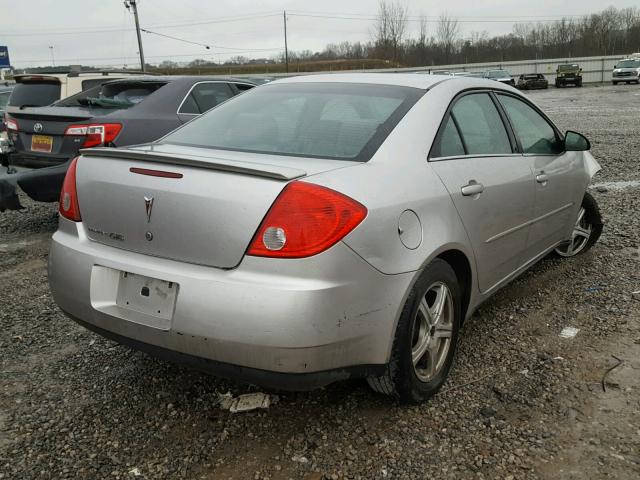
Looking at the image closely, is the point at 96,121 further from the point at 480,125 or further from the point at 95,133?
the point at 480,125

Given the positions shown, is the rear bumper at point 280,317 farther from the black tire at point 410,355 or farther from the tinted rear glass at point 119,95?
the tinted rear glass at point 119,95

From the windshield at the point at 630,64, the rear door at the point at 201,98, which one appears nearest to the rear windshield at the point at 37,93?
the rear door at the point at 201,98

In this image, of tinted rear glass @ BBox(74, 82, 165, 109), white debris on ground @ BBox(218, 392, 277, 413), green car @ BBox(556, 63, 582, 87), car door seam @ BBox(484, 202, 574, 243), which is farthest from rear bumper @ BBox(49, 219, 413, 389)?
green car @ BBox(556, 63, 582, 87)

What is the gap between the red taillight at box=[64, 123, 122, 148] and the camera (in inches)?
212

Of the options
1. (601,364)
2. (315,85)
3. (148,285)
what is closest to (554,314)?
(601,364)

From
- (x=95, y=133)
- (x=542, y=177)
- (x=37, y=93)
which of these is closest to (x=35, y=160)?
(x=95, y=133)

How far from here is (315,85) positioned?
3.24 m

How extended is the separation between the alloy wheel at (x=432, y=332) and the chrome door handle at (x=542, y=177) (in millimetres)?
1245

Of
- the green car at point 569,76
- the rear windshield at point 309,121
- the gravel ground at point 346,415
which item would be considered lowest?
the gravel ground at point 346,415

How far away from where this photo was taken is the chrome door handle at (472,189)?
108 inches

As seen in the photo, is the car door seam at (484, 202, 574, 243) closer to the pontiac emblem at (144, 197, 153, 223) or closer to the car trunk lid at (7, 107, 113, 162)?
the pontiac emblem at (144, 197, 153, 223)

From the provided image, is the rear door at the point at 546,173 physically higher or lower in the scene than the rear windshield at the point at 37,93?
lower

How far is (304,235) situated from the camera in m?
2.04

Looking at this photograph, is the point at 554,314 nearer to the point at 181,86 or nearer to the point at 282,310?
the point at 282,310
